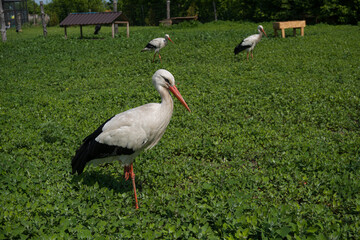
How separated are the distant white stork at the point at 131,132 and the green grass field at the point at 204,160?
1.46ft

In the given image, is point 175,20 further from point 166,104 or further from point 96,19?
point 166,104

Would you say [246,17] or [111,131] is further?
[246,17]

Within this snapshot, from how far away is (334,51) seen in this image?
13.2 m

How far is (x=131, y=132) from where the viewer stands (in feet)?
13.1

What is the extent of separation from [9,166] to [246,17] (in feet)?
100

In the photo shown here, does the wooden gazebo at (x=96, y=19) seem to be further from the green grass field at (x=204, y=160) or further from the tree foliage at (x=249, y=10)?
the tree foliage at (x=249, y=10)

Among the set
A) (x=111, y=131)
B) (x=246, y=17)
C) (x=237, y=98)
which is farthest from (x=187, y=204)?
(x=246, y=17)

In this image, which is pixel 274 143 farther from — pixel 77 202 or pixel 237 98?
pixel 77 202

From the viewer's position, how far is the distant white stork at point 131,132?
400 centimetres

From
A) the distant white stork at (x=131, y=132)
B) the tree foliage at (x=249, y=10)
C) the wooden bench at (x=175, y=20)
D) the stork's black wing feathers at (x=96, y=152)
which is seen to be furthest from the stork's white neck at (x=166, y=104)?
the wooden bench at (x=175, y=20)

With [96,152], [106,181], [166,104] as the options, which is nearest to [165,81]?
[166,104]

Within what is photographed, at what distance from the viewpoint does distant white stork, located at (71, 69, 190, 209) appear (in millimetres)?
4000

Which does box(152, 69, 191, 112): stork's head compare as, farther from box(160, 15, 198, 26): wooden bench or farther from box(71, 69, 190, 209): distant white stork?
box(160, 15, 198, 26): wooden bench

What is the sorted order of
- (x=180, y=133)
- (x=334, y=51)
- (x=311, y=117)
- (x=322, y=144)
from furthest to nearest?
(x=334, y=51) → (x=311, y=117) → (x=180, y=133) → (x=322, y=144)
